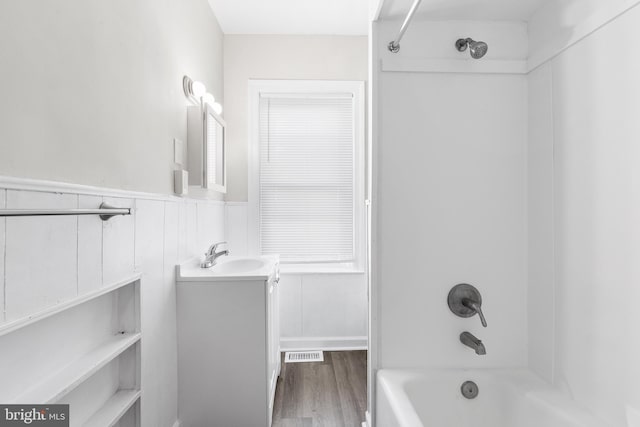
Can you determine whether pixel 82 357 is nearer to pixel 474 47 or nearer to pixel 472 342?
Result: pixel 472 342

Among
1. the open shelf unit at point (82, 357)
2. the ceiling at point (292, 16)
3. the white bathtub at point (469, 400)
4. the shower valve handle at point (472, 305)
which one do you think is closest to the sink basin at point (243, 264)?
the open shelf unit at point (82, 357)

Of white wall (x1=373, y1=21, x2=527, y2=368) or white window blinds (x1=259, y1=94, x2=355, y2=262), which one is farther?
white window blinds (x1=259, y1=94, x2=355, y2=262)

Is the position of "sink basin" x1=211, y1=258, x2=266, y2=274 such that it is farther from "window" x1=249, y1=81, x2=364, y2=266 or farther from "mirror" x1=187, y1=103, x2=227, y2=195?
"mirror" x1=187, y1=103, x2=227, y2=195

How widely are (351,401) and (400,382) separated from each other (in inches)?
38.3

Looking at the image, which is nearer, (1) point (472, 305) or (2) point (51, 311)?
(2) point (51, 311)

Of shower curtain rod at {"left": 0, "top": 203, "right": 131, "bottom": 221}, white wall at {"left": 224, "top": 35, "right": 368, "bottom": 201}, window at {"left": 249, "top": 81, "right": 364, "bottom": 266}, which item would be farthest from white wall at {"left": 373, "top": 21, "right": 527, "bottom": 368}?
white wall at {"left": 224, "top": 35, "right": 368, "bottom": 201}

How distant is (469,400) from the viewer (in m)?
1.35

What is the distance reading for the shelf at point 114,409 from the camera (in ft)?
3.83

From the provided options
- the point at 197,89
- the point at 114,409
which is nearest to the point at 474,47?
the point at 197,89

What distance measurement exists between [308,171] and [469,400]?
6.75ft

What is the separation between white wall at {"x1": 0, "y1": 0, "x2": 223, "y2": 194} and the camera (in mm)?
850

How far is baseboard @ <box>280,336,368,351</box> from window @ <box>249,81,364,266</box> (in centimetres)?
63

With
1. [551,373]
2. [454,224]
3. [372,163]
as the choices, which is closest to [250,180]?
[372,163]

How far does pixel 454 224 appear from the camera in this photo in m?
1.45
